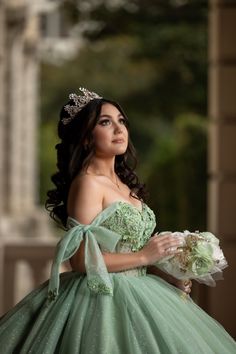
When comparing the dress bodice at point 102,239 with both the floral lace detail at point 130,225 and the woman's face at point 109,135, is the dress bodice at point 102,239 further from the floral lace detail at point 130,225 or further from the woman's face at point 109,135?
the woman's face at point 109,135

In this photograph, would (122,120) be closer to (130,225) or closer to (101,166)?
(101,166)

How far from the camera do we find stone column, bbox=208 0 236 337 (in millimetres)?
6785

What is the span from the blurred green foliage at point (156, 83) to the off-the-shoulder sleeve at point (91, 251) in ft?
28.2

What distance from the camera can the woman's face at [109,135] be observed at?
11.6 ft

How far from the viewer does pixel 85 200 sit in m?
3.46

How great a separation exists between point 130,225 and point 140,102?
19876mm

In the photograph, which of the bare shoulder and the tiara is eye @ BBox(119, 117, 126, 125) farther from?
the bare shoulder

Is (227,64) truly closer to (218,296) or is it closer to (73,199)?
(218,296)

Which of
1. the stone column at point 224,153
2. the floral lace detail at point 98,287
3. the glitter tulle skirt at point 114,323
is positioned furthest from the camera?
the stone column at point 224,153

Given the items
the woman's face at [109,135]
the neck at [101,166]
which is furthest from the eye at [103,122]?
the neck at [101,166]

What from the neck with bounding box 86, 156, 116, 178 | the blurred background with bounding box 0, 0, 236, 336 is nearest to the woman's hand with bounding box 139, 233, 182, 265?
the neck with bounding box 86, 156, 116, 178

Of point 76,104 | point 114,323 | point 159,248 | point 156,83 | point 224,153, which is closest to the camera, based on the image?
point 114,323

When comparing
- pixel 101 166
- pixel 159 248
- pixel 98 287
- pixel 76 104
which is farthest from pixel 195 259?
pixel 76 104

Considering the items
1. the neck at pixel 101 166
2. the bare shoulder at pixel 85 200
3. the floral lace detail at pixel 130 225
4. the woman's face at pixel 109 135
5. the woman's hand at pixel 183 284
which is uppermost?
the woman's face at pixel 109 135
